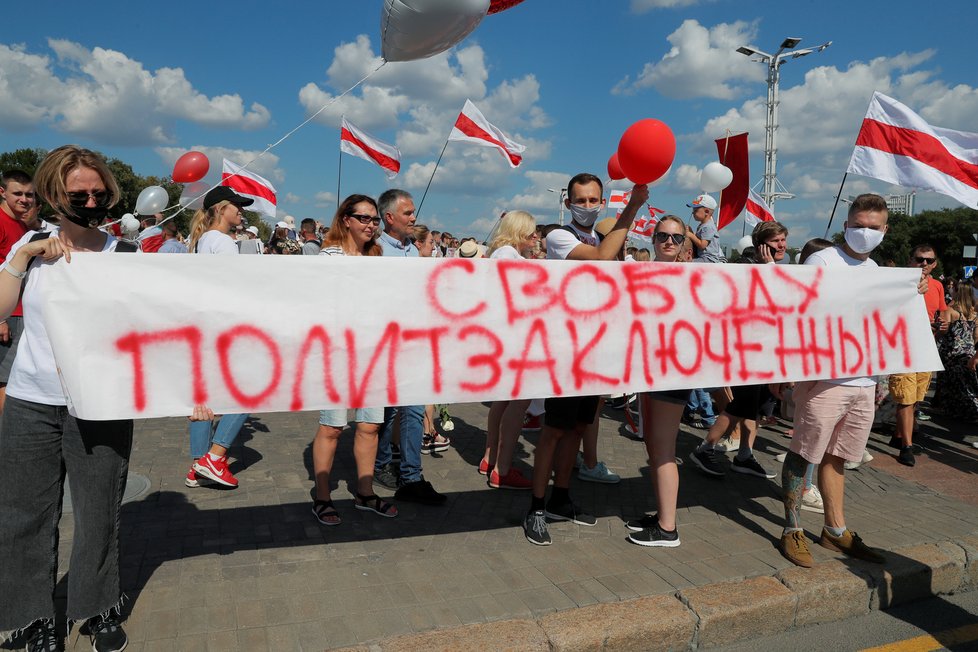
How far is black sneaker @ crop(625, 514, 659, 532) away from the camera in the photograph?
4.13 metres

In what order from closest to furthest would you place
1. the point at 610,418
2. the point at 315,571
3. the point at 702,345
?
the point at 315,571, the point at 702,345, the point at 610,418

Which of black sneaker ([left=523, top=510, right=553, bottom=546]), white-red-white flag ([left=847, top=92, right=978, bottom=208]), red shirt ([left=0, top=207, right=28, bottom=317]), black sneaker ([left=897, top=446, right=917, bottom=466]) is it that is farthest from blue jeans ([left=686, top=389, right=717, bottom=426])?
red shirt ([left=0, top=207, right=28, bottom=317])

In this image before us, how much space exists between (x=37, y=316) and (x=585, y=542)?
2.96m

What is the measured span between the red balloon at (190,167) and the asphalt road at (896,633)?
25.0ft

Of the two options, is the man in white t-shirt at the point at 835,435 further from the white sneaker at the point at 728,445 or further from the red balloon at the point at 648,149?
the white sneaker at the point at 728,445

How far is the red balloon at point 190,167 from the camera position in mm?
8281

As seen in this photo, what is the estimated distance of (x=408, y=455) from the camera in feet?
15.3

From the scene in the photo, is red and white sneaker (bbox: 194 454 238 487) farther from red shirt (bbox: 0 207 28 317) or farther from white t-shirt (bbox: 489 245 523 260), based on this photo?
white t-shirt (bbox: 489 245 523 260)

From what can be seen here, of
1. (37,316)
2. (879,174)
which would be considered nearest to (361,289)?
(37,316)

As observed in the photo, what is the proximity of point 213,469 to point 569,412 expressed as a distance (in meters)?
2.43

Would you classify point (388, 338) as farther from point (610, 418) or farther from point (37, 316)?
point (610, 418)

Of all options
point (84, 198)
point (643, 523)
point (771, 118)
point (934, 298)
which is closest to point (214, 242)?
point (84, 198)

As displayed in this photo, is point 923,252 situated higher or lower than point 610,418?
higher

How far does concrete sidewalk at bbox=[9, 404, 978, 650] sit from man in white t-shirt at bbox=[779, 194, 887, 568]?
0.52ft
